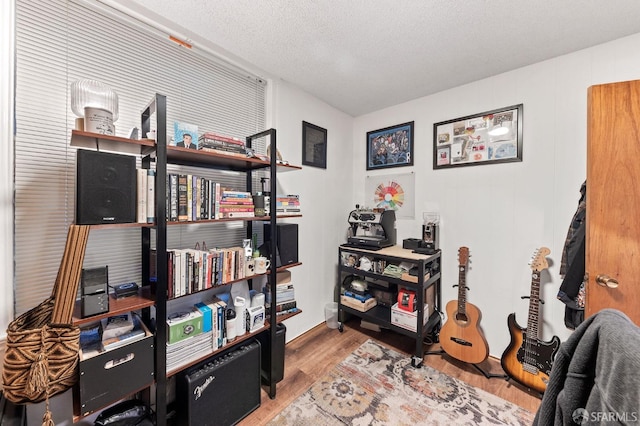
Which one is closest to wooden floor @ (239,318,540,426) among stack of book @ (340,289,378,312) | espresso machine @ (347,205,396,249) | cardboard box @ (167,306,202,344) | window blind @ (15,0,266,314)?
stack of book @ (340,289,378,312)

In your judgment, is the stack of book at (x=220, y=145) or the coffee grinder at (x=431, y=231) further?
the coffee grinder at (x=431, y=231)

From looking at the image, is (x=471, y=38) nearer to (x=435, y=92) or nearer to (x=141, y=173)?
(x=435, y=92)

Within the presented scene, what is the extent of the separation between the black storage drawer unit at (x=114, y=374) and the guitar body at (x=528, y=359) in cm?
232

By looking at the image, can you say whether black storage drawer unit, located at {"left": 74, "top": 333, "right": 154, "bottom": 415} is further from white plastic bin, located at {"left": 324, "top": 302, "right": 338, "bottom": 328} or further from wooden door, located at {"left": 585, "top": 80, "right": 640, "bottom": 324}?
wooden door, located at {"left": 585, "top": 80, "right": 640, "bottom": 324}

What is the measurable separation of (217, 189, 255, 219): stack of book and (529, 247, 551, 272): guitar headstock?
80.6 inches

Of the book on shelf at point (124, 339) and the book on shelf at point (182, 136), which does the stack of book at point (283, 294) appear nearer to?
the book on shelf at point (124, 339)

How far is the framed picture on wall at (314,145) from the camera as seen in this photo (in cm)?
244

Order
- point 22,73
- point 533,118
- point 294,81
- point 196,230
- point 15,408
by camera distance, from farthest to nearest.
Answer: point 294,81 < point 533,118 < point 196,230 < point 22,73 < point 15,408

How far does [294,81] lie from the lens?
2.21m

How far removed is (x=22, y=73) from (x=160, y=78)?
1.97 ft

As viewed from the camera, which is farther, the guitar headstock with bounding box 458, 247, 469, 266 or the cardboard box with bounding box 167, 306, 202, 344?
the guitar headstock with bounding box 458, 247, 469, 266

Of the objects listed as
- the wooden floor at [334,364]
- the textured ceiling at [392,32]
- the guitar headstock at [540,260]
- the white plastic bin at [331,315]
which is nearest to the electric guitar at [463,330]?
the wooden floor at [334,364]

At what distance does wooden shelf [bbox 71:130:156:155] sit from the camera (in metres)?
1.04

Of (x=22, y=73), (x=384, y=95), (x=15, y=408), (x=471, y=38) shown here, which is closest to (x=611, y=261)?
(x=471, y=38)
